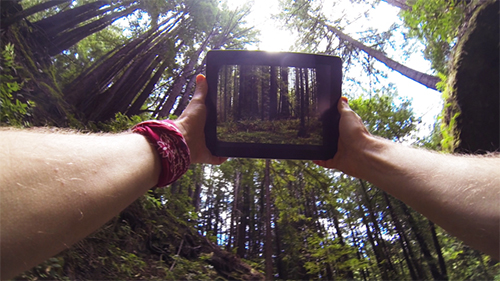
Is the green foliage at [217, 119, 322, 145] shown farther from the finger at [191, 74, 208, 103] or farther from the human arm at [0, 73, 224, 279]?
the human arm at [0, 73, 224, 279]

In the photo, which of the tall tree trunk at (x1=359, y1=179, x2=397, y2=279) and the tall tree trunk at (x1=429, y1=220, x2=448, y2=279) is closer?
the tall tree trunk at (x1=429, y1=220, x2=448, y2=279)

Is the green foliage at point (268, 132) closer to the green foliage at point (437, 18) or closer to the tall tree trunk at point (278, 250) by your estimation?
the green foliage at point (437, 18)

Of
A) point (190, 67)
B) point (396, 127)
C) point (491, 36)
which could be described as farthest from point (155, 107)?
point (491, 36)

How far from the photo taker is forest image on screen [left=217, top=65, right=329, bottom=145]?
3.28 feet

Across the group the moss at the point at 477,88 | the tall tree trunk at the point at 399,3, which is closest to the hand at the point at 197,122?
the moss at the point at 477,88

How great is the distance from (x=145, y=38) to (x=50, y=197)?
25.7 feet

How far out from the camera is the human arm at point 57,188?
43 cm

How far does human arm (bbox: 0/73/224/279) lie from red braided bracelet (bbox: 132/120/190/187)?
0.08 m

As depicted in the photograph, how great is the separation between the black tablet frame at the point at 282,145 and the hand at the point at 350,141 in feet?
0.09

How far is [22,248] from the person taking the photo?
43 centimetres

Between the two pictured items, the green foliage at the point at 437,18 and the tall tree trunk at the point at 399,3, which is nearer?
the green foliage at the point at 437,18

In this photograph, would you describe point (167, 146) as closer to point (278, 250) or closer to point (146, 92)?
point (278, 250)

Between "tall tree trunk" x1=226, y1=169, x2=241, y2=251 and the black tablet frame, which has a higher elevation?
"tall tree trunk" x1=226, y1=169, x2=241, y2=251

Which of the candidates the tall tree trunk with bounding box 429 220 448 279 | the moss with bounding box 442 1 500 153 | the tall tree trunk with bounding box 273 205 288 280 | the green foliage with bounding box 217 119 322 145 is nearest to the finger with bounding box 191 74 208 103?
the green foliage with bounding box 217 119 322 145
